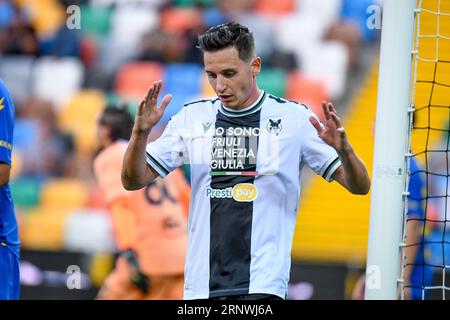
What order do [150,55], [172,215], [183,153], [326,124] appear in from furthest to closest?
[150,55] < [172,215] < [183,153] < [326,124]

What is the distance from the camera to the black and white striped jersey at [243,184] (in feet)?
13.4

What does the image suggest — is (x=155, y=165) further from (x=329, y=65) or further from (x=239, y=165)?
Result: (x=329, y=65)

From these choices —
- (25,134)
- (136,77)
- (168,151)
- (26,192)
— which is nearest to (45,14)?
(136,77)

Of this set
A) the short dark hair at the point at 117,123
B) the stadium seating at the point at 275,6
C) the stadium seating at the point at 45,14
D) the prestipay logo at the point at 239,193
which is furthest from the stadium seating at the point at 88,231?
the prestipay logo at the point at 239,193

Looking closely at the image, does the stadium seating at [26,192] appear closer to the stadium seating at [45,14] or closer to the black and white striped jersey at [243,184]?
the stadium seating at [45,14]

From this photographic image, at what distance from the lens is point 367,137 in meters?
11.4

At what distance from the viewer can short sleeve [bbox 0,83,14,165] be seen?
14.9ft

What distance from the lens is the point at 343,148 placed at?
3938 millimetres

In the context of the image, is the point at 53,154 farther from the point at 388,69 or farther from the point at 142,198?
the point at 388,69

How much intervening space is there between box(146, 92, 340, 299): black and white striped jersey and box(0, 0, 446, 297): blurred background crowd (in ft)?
21.5

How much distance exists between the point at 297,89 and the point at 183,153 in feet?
24.2

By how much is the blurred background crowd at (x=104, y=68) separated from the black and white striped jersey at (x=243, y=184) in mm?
6561

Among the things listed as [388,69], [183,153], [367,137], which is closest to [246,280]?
[183,153]

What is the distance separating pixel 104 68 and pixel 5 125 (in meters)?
7.98
